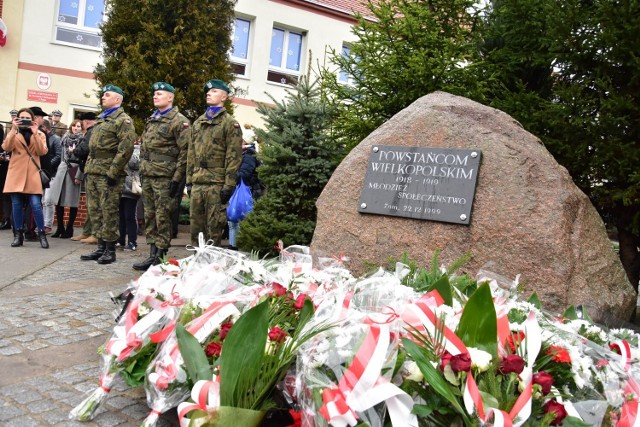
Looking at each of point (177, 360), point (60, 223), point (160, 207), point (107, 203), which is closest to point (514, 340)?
point (177, 360)

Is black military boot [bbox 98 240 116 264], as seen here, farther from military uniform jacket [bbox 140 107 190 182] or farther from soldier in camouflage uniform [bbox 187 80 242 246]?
soldier in camouflage uniform [bbox 187 80 242 246]

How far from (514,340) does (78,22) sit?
15541mm

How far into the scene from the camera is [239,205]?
6918 mm

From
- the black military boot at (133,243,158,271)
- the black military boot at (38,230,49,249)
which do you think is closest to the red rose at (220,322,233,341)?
the black military boot at (133,243,158,271)

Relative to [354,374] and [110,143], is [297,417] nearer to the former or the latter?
[354,374]

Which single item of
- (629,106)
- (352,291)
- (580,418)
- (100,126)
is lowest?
(580,418)

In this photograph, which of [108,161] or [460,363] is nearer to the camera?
[460,363]

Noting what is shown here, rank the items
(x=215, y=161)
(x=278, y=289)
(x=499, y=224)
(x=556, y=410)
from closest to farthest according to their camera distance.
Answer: (x=556, y=410)
(x=278, y=289)
(x=499, y=224)
(x=215, y=161)

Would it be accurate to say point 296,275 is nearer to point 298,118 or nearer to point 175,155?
point 298,118

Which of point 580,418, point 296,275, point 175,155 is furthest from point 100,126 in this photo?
point 580,418

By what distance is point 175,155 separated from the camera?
6.48m

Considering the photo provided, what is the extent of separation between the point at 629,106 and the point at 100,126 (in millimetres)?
5421

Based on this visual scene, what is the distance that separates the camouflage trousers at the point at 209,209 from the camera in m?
6.06

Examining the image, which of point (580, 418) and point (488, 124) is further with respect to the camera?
point (488, 124)
